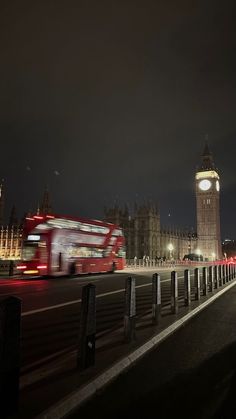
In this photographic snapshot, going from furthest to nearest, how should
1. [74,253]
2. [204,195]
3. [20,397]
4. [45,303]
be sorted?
[204,195] → [74,253] → [45,303] → [20,397]

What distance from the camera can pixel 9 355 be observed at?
2771mm

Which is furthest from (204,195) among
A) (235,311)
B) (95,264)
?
(235,311)

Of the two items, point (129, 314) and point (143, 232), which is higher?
point (143, 232)

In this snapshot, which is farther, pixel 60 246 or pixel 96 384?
pixel 60 246

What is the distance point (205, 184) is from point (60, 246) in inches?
4039

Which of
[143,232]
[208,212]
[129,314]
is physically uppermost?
[208,212]

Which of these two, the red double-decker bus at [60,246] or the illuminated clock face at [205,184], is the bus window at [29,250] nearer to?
the red double-decker bus at [60,246]

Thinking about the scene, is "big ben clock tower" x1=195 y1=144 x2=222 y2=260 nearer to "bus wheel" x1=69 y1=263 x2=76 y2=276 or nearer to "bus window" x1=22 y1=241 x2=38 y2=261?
"bus wheel" x1=69 y1=263 x2=76 y2=276

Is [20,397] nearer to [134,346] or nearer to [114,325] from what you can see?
[134,346]

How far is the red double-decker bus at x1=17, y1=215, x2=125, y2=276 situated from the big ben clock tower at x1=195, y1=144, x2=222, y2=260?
87.8 metres

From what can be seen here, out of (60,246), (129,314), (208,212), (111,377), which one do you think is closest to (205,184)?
(208,212)

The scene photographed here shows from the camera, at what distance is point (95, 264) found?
74.1 ft

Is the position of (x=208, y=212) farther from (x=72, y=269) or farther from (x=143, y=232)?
(x=72, y=269)

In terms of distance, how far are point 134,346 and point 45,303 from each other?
17.3 feet
